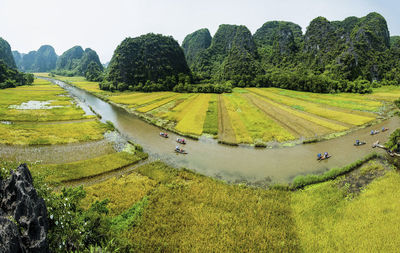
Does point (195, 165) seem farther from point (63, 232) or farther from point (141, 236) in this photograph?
point (63, 232)

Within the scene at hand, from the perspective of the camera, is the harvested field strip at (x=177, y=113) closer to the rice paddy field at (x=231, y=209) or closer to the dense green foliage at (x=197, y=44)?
the rice paddy field at (x=231, y=209)

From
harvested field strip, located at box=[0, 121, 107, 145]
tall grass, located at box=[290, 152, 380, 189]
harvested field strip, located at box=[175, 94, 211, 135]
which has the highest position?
harvested field strip, located at box=[175, 94, 211, 135]

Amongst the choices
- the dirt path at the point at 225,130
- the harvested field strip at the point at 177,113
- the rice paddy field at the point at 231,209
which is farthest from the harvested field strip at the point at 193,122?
the rice paddy field at the point at 231,209

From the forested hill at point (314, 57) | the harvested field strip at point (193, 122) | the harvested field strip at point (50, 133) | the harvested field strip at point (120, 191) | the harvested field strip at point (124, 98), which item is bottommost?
the harvested field strip at point (120, 191)

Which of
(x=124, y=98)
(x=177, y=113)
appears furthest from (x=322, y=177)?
(x=124, y=98)

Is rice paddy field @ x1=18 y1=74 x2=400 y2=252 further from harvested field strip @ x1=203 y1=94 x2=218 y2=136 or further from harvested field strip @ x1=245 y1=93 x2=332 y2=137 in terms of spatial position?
harvested field strip @ x1=203 y1=94 x2=218 y2=136

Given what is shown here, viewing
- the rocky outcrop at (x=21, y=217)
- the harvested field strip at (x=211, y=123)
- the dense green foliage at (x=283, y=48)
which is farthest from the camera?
the dense green foliage at (x=283, y=48)

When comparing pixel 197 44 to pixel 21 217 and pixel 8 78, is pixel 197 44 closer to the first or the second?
pixel 8 78

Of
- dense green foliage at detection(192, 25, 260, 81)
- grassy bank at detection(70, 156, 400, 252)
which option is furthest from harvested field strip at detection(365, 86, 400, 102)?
grassy bank at detection(70, 156, 400, 252)
